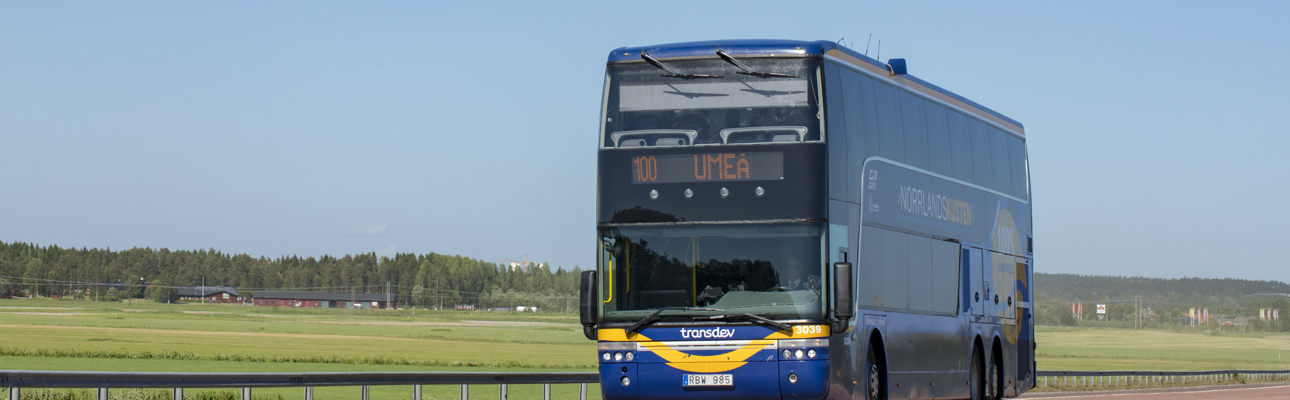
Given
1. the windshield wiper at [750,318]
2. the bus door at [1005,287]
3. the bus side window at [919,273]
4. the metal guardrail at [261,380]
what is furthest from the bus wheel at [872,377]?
the metal guardrail at [261,380]

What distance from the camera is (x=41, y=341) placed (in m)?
62.1

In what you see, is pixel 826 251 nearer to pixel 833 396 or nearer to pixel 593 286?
pixel 833 396

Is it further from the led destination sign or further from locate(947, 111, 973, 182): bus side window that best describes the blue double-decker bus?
locate(947, 111, 973, 182): bus side window

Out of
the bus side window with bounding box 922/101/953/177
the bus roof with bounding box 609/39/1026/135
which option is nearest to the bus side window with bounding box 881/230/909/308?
the bus side window with bounding box 922/101/953/177

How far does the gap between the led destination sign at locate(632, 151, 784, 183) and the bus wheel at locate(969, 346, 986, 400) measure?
6295 millimetres

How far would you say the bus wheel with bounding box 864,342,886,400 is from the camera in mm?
14477

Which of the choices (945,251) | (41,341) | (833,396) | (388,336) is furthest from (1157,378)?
(388,336)

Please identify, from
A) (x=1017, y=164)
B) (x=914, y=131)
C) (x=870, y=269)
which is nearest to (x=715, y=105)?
(x=870, y=269)

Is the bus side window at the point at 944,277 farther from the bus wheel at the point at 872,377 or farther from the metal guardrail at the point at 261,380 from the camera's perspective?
the metal guardrail at the point at 261,380

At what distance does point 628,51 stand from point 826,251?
3.02 m

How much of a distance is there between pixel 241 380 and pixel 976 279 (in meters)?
9.74

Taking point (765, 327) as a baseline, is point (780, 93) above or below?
above

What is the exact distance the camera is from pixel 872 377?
48.5ft

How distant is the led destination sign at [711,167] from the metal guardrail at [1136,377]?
20.4m
